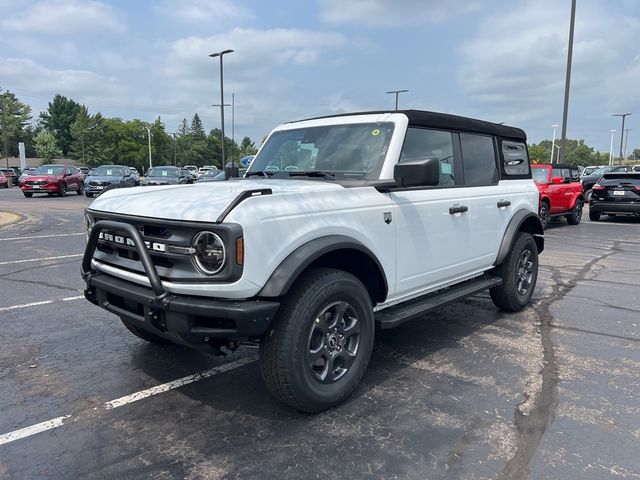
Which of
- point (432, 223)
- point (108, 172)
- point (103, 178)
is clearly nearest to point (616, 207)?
point (432, 223)

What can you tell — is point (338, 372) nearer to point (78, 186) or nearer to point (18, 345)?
point (18, 345)

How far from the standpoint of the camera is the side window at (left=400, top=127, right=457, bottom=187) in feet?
13.2

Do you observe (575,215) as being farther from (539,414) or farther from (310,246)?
(310,246)

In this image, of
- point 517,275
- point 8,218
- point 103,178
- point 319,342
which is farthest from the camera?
point 103,178

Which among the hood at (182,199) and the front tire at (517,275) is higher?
the hood at (182,199)

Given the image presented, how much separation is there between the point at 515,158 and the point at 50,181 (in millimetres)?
25187

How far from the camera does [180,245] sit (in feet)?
9.43

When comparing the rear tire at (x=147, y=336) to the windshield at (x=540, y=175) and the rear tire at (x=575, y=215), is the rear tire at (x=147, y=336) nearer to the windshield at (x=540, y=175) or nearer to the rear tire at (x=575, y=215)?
the windshield at (x=540, y=175)

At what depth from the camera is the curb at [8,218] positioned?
1393 cm

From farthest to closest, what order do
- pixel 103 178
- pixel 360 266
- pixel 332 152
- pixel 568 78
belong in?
pixel 103 178, pixel 568 78, pixel 332 152, pixel 360 266

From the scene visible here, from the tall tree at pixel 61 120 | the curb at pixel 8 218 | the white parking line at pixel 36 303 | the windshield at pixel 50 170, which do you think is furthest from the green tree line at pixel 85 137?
the white parking line at pixel 36 303

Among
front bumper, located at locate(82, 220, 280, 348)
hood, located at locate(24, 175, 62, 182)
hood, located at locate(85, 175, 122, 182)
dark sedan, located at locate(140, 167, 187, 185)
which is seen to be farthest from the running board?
hood, located at locate(24, 175, 62, 182)

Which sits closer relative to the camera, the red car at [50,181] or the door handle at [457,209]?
the door handle at [457,209]

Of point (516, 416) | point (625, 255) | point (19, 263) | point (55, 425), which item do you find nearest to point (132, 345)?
point (55, 425)
